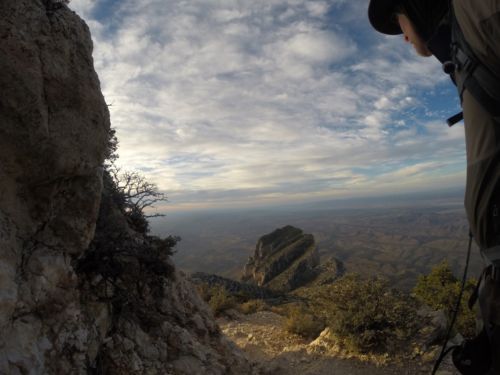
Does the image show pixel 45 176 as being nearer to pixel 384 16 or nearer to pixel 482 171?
pixel 384 16

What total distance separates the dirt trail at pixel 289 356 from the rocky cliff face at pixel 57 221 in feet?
11.5

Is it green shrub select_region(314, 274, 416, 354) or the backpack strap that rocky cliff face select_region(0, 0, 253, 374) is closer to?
the backpack strap

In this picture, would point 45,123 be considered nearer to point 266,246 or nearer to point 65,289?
point 65,289

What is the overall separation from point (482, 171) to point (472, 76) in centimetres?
38

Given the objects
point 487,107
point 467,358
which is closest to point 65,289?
point 467,358

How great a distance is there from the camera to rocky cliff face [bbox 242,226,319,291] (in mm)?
34812

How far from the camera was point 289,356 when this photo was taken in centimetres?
Result: 765

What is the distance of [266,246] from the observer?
45.4 m

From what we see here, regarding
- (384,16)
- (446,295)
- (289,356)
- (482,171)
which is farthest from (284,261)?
(482,171)

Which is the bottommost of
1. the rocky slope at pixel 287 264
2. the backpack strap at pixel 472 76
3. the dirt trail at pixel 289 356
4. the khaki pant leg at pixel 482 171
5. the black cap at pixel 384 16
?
the rocky slope at pixel 287 264

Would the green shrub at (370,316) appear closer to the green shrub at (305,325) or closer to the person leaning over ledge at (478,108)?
the green shrub at (305,325)

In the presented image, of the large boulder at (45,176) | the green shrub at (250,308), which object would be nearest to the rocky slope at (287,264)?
the green shrub at (250,308)

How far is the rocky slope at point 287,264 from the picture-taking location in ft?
113

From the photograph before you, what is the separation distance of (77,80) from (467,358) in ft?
12.9
